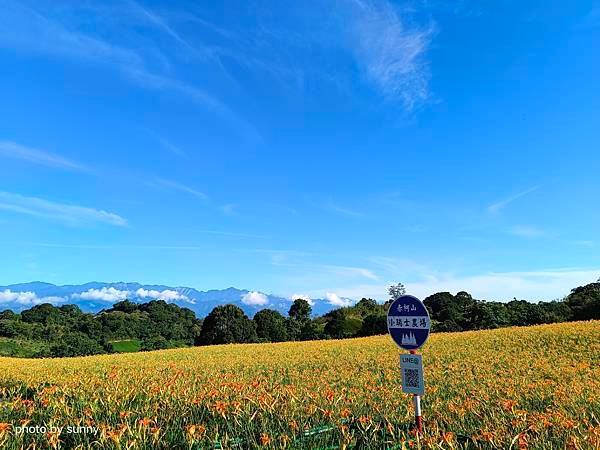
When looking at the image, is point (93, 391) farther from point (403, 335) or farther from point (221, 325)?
point (221, 325)

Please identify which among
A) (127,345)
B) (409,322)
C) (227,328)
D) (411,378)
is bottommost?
(411,378)

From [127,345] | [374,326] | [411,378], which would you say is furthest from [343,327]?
[411,378]

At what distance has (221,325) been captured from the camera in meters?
41.2

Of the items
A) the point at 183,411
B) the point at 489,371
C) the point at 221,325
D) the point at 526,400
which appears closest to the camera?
the point at 183,411

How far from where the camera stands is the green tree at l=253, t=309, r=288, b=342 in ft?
144

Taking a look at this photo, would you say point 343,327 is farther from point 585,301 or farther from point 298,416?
point 298,416

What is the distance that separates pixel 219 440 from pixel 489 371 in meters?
9.41

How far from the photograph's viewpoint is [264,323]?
44.6m

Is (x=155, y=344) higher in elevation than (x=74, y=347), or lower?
higher

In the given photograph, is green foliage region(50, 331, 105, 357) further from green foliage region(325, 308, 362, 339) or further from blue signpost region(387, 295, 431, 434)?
blue signpost region(387, 295, 431, 434)

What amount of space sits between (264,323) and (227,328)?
4698 mm

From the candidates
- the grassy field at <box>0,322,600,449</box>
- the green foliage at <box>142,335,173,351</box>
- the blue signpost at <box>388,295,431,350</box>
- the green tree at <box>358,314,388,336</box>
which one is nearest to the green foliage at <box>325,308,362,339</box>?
the green tree at <box>358,314,388,336</box>

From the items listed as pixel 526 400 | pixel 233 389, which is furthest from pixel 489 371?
pixel 233 389

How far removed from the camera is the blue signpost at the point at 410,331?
16.6 ft
